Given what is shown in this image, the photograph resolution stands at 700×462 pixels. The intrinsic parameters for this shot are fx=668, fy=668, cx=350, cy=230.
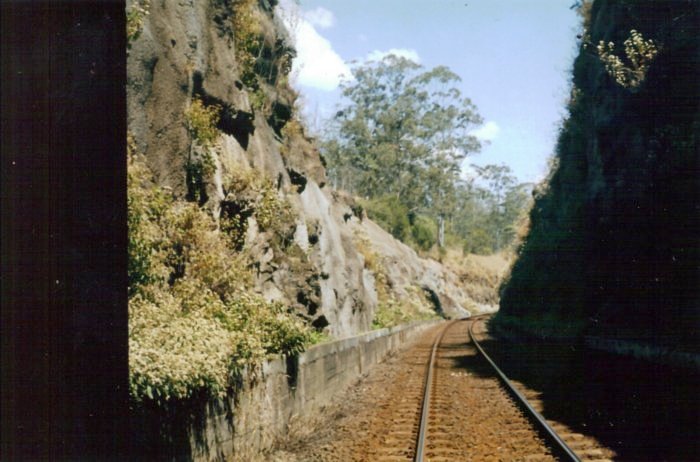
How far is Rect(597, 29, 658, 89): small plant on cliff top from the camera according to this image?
56.3ft

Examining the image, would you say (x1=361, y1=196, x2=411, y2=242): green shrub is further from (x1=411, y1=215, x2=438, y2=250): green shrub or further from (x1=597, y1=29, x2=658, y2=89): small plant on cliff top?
(x1=597, y1=29, x2=658, y2=89): small plant on cliff top

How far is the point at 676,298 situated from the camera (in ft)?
43.4

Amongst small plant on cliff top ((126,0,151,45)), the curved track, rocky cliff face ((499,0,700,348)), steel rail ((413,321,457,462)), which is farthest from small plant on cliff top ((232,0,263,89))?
rocky cliff face ((499,0,700,348))

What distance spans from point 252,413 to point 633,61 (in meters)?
14.2

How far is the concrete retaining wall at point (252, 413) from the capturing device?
20.2 ft

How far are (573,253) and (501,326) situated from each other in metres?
9.76

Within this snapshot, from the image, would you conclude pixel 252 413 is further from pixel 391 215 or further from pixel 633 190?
pixel 391 215

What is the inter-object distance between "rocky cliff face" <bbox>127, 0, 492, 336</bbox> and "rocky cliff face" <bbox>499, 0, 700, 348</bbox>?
24.7 ft

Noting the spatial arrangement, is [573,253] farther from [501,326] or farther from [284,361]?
[284,361]

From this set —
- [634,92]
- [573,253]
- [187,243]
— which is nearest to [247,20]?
[187,243]

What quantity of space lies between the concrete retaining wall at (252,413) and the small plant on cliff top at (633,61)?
10541 millimetres

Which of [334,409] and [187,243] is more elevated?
[187,243]

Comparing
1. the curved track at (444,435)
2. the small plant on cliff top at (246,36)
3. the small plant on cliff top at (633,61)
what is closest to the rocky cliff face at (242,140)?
the small plant on cliff top at (246,36)

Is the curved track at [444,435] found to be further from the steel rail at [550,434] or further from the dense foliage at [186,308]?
the dense foliage at [186,308]
